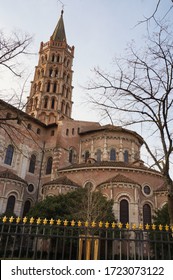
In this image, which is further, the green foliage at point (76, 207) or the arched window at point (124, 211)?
the arched window at point (124, 211)

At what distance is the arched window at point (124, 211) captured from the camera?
22438mm

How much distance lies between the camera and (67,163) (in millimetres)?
32344

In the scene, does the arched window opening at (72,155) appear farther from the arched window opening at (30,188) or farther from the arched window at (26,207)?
the arched window at (26,207)

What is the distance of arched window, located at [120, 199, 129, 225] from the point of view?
22438 millimetres

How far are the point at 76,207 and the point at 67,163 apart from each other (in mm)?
11612

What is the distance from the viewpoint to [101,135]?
33.2 metres

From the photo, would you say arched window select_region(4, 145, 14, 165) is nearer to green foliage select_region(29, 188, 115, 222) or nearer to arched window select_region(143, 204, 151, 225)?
green foliage select_region(29, 188, 115, 222)

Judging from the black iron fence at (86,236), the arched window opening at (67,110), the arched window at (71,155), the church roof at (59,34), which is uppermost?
the church roof at (59,34)

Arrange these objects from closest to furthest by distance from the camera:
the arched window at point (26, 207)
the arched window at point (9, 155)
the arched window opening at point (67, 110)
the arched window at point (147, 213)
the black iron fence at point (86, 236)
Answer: the black iron fence at point (86, 236)
the arched window at point (147, 213)
the arched window at point (26, 207)
the arched window at point (9, 155)
the arched window opening at point (67, 110)

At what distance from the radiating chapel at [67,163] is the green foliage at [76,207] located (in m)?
1.96

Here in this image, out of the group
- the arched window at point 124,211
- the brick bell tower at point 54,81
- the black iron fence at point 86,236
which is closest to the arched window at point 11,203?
the arched window at point 124,211

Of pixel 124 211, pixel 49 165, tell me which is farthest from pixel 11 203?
pixel 124 211

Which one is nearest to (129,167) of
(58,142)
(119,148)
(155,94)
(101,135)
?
(119,148)

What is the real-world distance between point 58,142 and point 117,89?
21.9 metres
